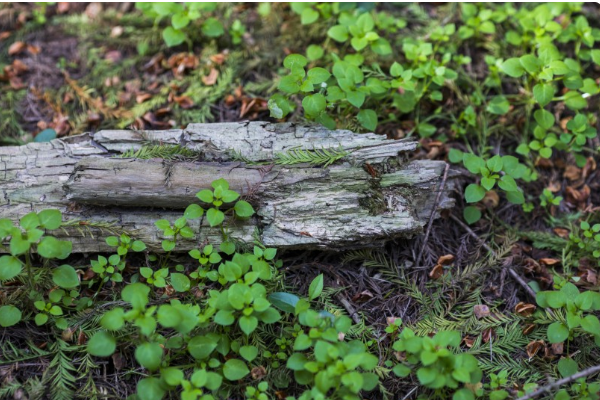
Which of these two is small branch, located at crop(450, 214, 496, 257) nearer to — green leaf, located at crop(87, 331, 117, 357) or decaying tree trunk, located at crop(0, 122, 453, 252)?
decaying tree trunk, located at crop(0, 122, 453, 252)

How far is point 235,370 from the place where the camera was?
2.66m

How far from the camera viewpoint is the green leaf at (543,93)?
360 centimetres

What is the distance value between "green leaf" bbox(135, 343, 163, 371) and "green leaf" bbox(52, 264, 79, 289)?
68 centimetres

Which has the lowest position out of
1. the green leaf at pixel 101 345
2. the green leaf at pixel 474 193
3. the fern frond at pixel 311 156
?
the green leaf at pixel 101 345

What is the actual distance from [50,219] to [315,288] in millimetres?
1607

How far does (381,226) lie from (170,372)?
5.07 feet

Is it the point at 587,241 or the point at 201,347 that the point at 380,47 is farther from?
the point at 201,347

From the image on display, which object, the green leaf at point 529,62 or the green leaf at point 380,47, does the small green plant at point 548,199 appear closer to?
the green leaf at point 529,62

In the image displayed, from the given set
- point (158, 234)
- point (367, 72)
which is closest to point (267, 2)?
point (367, 72)

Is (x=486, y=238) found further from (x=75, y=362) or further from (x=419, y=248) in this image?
(x=75, y=362)

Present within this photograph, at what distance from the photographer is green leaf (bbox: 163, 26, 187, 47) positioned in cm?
410

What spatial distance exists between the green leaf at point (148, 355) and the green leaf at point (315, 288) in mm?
954

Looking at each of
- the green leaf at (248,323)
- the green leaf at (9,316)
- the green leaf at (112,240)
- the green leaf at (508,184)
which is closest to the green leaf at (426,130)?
the green leaf at (508,184)

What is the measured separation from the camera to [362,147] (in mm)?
3238
